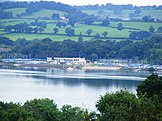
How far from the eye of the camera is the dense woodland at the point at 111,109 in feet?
34.4

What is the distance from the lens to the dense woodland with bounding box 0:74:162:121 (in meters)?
10.5

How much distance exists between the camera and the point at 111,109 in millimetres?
12797

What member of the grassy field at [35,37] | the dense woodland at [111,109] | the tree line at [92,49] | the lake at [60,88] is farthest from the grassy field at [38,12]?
the dense woodland at [111,109]

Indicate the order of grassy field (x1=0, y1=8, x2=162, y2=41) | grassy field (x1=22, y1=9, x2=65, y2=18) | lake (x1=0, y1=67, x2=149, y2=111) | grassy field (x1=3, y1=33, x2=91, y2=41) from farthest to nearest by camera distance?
grassy field (x1=22, y1=9, x2=65, y2=18)
grassy field (x1=0, y1=8, x2=162, y2=41)
grassy field (x1=3, y1=33, x2=91, y2=41)
lake (x1=0, y1=67, x2=149, y2=111)

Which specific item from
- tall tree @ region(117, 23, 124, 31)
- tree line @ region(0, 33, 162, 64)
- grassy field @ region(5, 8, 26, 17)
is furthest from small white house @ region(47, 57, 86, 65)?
grassy field @ region(5, 8, 26, 17)

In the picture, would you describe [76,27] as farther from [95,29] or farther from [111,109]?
[111,109]

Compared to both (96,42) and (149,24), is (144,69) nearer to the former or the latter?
(96,42)

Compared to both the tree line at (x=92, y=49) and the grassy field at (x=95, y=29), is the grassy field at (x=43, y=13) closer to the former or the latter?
the grassy field at (x=95, y=29)

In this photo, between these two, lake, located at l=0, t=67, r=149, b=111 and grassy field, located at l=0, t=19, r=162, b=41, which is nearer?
lake, located at l=0, t=67, r=149, b=111

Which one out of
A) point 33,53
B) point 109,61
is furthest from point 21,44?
point 109,61

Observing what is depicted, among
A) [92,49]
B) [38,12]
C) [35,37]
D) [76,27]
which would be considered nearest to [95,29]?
[76,27]

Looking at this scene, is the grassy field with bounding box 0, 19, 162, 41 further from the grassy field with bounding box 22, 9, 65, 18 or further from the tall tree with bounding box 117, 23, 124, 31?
the grassy field with bounding box 22, 9, 65, 18

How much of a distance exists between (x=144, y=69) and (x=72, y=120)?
4149cm

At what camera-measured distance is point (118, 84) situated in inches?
1551
